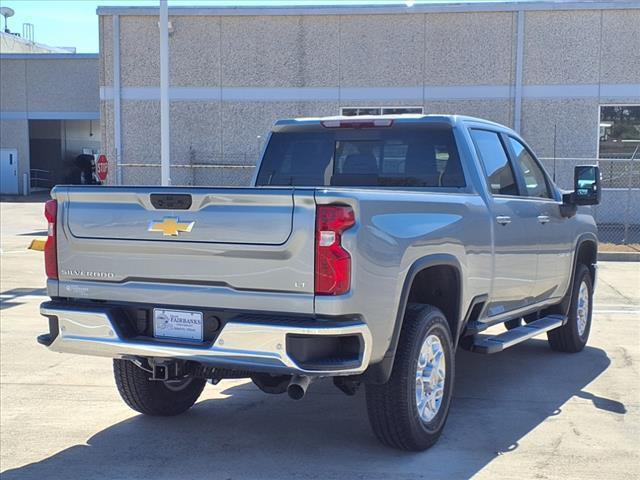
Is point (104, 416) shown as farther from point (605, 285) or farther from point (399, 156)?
point (605, 285)

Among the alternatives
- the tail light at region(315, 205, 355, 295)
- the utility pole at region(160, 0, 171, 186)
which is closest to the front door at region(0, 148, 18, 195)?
the utility pole at region(160, 0, 171, 186)

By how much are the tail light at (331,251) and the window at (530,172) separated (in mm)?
3061

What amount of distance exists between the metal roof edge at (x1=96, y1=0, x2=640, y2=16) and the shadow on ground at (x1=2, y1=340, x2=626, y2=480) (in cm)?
1614

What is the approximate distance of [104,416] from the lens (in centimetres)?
583

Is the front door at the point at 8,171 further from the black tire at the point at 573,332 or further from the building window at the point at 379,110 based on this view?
the black tire at the point at 573,332

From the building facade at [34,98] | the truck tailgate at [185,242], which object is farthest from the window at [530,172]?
the building facade at [34,98]

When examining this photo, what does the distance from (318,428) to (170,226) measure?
1945 mm

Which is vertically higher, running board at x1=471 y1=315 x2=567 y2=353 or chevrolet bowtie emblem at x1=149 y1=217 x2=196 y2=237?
chevrolet bowtie emblem at x1=149 y1=217 x2=196 y2=237

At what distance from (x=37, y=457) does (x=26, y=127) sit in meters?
36.5

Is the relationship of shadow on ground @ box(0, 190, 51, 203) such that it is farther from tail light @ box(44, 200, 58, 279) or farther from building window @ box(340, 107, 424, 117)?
tail light @ box(44, 200, 58, 279)

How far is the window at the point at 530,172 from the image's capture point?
676 centimetres

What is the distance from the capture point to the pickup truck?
4.12m

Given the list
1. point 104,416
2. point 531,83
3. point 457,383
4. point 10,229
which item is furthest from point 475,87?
point 104,416

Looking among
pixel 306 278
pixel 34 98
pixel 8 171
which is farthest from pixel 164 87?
pixel 8 171
